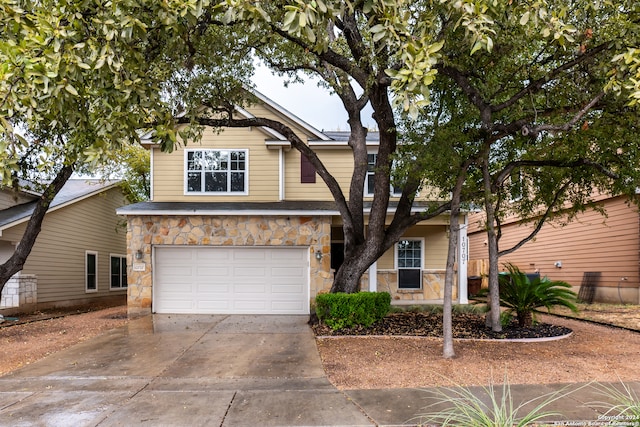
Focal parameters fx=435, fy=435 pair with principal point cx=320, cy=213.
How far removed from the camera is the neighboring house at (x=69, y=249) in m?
12.3

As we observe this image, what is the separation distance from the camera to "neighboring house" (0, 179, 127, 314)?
12.3 meters

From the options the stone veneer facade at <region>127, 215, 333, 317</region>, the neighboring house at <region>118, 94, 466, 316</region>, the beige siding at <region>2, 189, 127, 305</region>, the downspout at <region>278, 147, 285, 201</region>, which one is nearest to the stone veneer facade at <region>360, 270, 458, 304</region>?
the neighboring house at <region>118, 94, 466, 316</region>

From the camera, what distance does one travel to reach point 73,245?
1479 cm

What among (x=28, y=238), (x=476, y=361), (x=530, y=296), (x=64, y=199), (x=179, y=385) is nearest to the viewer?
(x=179, y=385)

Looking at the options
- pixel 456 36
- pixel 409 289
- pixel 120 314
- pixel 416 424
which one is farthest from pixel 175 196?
pixel 416 424

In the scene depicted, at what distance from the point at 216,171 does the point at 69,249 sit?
19.8 ft

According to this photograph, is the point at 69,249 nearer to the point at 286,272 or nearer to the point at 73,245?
the point at 73,245

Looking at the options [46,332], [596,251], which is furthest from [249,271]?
[596,251]

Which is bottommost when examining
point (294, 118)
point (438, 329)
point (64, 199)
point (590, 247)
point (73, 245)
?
point (438, 329)

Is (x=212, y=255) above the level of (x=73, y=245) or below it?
below

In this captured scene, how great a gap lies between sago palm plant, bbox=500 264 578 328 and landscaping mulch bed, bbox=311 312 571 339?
1.05 feet

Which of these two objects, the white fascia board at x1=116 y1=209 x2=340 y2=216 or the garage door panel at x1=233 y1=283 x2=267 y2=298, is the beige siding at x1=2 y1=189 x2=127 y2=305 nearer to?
the white fascia board at x1=116 y1=209 x2=340 y2=216

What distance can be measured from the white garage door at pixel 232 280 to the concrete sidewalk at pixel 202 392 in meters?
3.92

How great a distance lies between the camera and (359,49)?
7691mm
